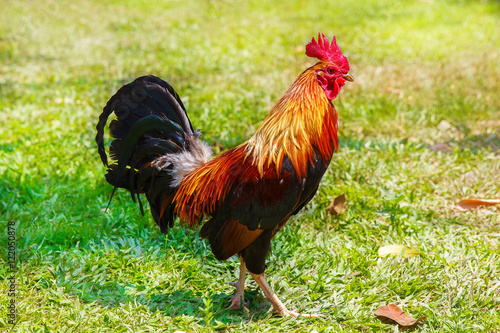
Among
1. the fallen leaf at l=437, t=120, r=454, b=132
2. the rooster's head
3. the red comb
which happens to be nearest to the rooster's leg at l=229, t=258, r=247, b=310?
the rooster's head

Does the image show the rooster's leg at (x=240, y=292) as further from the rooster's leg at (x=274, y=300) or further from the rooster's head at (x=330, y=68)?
the rooster's head at (x=330, y=68)

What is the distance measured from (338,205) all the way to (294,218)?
0.38 m

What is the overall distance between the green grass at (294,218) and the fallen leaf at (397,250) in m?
0.06

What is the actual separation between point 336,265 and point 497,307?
3.37ft

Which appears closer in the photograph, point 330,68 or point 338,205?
point 330,68

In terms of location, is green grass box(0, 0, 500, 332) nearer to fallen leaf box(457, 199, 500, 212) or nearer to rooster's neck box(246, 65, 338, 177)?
fallen leaf box(457, 199, 500, 212)

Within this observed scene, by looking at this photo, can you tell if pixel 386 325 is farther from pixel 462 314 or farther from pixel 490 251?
pixel 490 251

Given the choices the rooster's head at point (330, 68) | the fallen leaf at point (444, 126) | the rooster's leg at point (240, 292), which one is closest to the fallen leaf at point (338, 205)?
the rooster's leg at point (240, 292)

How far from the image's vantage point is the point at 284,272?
3191 millimetres

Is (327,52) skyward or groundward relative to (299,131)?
skyward

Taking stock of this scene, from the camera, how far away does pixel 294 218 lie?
373cm

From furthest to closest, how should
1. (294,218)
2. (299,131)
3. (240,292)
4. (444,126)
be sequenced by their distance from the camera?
(444,126), (294,218), (240,292), (299,131)

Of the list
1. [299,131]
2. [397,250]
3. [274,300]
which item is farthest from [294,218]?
[299,131]

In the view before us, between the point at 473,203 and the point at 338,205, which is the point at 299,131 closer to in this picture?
the point at 338,205
